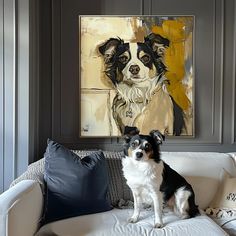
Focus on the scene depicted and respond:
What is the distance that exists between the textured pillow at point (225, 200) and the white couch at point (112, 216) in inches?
2.7

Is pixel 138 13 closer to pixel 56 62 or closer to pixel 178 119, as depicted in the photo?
pixel 56 62

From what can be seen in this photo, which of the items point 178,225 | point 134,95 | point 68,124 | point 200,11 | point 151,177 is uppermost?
point 200,11

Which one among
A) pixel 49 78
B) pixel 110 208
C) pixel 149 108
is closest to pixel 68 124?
pixel 49 78

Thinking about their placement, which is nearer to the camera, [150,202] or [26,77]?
[150,202]

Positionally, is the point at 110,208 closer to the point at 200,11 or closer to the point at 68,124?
the point at 68,124

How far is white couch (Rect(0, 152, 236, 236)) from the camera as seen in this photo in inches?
78.1

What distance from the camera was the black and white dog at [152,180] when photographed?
8.03 feet

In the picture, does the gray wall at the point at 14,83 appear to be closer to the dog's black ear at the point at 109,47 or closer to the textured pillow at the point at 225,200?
the dog's black ear at the point at 109,47

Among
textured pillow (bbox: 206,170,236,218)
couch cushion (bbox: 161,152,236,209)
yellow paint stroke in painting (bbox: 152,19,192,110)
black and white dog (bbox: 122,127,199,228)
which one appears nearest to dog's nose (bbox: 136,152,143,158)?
black and white dog (bbox: 122,127,199,228)

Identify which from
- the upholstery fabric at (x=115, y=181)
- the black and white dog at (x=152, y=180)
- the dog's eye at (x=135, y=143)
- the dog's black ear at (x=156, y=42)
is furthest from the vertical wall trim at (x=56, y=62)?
the dog's eye at (x=135, y=143)

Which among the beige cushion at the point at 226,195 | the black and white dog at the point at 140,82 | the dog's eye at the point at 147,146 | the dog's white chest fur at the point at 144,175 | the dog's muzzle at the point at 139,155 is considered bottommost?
the beige cushion at the point at 226,195

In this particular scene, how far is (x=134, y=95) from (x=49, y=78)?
79cm

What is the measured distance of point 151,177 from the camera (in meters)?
2.47

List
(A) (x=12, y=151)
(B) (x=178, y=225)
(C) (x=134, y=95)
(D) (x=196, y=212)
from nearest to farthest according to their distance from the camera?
(B) (x=178, y=225) → (D) (x=196, y=212) → (A) (x=12, y=151) → (C) (x=134, y=95)
